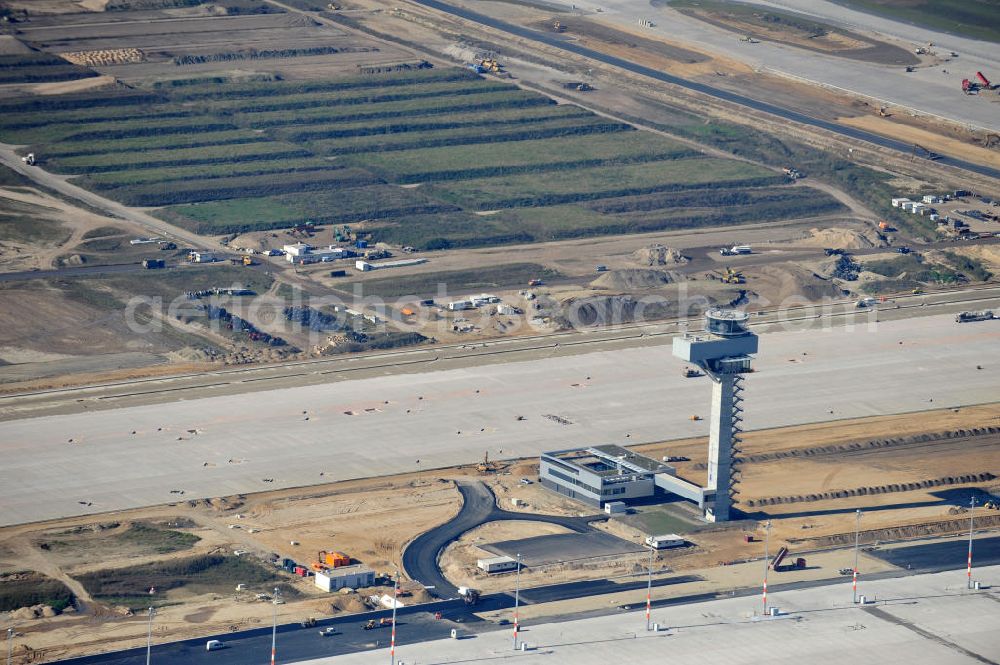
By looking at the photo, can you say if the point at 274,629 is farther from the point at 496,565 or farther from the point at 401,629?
the point at 496,565

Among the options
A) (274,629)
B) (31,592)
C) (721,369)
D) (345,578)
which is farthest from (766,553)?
(31,592)

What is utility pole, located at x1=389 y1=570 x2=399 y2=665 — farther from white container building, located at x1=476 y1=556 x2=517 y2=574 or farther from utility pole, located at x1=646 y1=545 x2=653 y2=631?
utility pole, located at x1=646 y1=545 x2=653 y2=631

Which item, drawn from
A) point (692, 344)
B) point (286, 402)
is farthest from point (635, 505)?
point (286, 402)

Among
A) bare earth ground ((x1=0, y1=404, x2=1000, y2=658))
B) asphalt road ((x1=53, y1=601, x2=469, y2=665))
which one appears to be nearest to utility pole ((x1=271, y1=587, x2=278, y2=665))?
asphalt road ((x1=53, y1=601, x2=469, y2=665))

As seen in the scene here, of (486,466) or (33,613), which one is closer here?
(33,613)

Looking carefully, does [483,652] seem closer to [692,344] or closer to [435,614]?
[435,614]

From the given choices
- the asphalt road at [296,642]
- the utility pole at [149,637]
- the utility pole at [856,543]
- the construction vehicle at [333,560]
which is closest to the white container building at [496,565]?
the asphalt road at [296,642]

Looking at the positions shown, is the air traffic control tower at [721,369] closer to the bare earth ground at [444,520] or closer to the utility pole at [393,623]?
the bare earth ground at [444,520]
